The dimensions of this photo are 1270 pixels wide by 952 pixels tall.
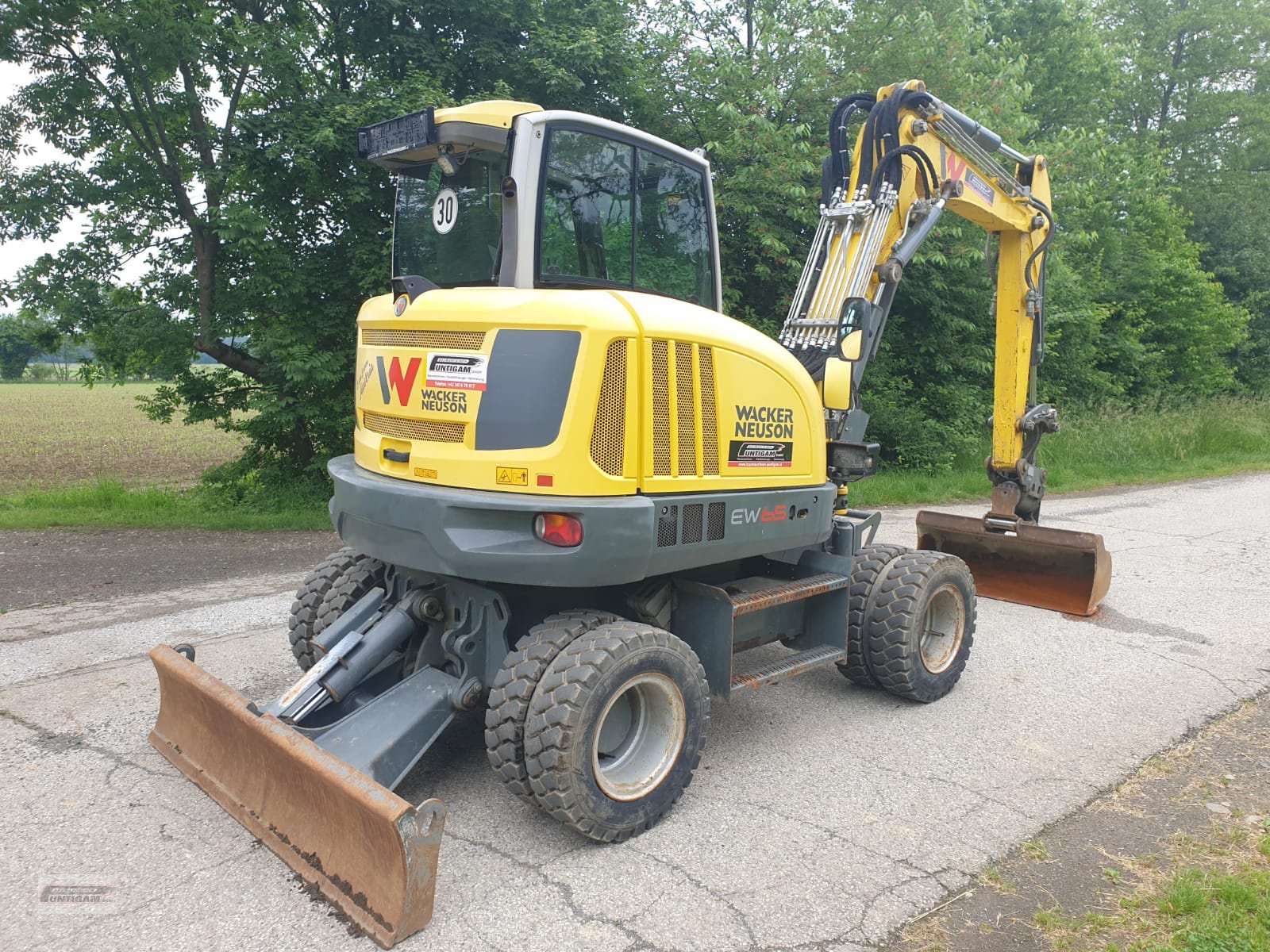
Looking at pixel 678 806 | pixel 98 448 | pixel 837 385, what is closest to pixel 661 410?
pixel 837 385

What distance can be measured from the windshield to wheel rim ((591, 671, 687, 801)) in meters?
1.86

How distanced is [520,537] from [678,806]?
1367mm

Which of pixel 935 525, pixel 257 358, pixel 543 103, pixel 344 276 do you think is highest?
pixel 543 103

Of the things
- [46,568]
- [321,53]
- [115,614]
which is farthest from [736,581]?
[321,53]

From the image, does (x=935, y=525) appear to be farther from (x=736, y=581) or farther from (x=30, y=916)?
(x=30, y=916)

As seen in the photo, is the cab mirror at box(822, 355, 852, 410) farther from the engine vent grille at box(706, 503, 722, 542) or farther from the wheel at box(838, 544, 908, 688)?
the engine vent grille at box(706, 503, 722, 542)

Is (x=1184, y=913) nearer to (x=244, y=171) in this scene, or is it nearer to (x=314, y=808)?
(x=314, y=808)

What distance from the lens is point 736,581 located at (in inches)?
188

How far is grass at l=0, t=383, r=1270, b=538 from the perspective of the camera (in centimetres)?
1013

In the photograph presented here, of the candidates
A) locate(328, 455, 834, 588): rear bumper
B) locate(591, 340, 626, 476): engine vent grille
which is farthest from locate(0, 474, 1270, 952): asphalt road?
locate(591, 340, 626, 476): engine vent grille

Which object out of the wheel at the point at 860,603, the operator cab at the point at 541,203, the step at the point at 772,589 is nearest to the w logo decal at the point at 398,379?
the operator cab at the point at 541,203

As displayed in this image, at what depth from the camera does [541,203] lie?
3.82 m

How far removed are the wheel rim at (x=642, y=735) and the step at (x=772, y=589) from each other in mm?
567

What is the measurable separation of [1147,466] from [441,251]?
1557 cm
